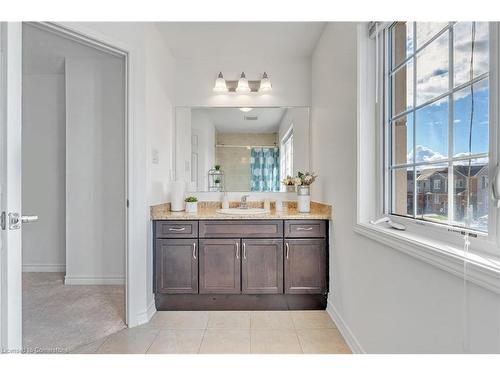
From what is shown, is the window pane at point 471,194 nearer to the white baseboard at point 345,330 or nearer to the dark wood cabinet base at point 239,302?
the white baseboard at point 345,330

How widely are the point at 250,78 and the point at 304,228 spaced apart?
1.68 metres

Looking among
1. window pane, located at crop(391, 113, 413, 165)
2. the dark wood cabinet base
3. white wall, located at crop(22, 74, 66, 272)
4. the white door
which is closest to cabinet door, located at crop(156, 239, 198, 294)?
the dark wood cabinet base

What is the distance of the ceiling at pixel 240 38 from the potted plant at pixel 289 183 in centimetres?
127

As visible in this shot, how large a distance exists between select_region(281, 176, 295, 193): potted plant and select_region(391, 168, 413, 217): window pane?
4.47ft

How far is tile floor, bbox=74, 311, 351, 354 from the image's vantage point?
1972 mm

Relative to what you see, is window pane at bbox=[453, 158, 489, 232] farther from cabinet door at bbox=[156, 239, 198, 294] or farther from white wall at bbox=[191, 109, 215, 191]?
white wall at bbox=[191, 109, 215, 191]

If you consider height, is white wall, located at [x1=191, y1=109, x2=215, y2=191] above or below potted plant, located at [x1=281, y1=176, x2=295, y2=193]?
above

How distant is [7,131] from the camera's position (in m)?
1.27

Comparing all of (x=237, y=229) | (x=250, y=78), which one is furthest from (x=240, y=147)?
(x=237, y=229)

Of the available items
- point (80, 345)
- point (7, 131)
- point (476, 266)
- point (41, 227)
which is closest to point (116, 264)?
point (41, 227)

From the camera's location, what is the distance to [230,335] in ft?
7.07

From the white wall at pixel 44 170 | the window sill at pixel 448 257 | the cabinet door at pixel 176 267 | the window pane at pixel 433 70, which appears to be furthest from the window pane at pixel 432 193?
the white wall at pixel 44 170

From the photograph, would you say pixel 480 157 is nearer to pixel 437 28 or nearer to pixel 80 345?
pixel 437 28

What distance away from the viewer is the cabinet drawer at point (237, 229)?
2529 mm
